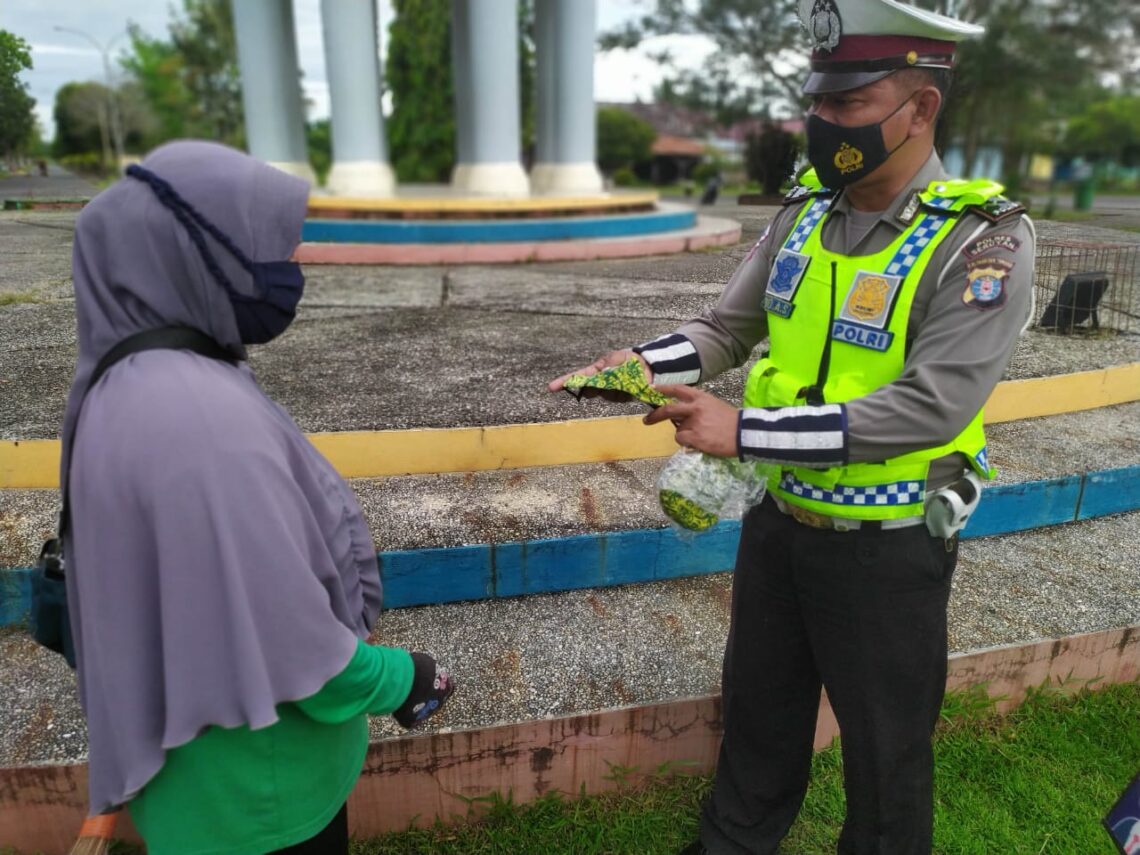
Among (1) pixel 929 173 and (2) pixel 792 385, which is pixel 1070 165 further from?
(2) pixel 792 385

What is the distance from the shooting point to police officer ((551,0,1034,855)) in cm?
142

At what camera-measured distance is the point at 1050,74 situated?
12.1 feet

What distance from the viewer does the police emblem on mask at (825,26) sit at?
4.99 ft

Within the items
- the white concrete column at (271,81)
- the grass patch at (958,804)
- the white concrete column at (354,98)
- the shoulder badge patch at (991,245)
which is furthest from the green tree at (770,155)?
the white concrete column at (271,81)

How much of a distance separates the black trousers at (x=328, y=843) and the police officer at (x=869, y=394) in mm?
959

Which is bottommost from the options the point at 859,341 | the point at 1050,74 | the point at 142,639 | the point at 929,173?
the point at 142,639

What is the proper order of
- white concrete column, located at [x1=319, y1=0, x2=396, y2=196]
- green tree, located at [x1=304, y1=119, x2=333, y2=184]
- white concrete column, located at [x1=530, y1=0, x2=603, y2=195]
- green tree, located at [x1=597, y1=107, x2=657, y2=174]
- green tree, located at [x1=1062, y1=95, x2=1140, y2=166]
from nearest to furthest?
green tree, located at [x1=1062, y1=95, x2=1140, y2=166]
white concrete column, located at [x1=319, y1=0, x2=396, y2=196]
white concrete column, located at [x1=530, y1=0, x2=603, y2=195]
green tree, located at [x1=304, y1=119, x2=333, y2=184]
green tree, located at [x1=597, y1=107, x2=657, y2=174]

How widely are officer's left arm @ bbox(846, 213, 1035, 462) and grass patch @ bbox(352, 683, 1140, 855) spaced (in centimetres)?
126

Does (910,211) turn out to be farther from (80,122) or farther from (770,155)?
(80,122)

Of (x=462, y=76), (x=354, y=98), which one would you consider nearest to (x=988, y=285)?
(x=354, y=98)

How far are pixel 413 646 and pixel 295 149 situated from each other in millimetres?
10740

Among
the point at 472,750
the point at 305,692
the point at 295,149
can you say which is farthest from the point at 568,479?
the point at 295,149

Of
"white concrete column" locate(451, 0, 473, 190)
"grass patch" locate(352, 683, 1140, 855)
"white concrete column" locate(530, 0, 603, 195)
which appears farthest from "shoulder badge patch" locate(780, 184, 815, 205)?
"white concrete column" locate(451, 0, 473, 190)

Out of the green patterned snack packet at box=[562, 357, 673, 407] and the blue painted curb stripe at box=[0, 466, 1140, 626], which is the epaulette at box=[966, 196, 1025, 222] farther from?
the blue painted curb stripe at box=[0, 466, 1140, 626]
